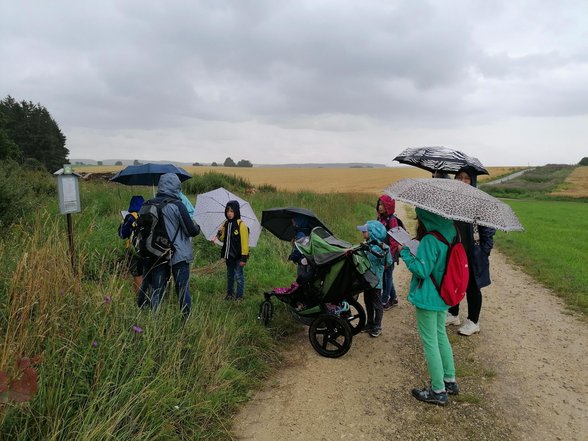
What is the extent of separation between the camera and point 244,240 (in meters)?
5.98

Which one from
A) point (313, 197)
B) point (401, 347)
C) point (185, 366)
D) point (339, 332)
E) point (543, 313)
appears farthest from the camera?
point (313, 197)

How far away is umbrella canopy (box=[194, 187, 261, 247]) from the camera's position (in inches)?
263

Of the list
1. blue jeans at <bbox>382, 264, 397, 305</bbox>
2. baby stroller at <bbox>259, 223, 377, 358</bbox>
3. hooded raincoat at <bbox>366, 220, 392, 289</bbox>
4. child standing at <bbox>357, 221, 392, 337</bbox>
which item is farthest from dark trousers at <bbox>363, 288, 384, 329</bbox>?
blue jeans at <bbox>382, 264, 397, 305</bbox>

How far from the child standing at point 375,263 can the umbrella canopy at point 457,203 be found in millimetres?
1048

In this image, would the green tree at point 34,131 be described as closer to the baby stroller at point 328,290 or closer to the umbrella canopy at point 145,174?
the umbrella canopy at point 145,174

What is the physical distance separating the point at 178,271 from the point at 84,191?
9939mm

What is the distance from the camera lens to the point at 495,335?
17.3 feet

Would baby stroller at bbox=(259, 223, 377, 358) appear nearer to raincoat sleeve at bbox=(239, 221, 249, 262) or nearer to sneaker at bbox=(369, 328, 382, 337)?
sneaker at bbox=(369, 328, 382, 337)

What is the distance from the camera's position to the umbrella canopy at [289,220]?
534 centimetres

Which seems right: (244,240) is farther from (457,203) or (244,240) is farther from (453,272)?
(457,203)

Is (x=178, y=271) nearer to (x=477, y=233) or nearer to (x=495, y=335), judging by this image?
(x=477, y=233)

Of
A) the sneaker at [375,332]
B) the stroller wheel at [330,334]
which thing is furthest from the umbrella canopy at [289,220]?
the sneaker at [375,332]

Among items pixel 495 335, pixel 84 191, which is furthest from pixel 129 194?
pixel 495 335

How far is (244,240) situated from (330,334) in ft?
6.90
